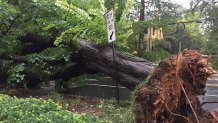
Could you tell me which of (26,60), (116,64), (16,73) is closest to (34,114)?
(116,64)

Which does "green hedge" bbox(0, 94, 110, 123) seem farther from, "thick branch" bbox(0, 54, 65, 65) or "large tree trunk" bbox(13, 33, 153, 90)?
"thick branch" bbox(0, 54, 65, 65)

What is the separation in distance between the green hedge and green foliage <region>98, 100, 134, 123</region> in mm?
403

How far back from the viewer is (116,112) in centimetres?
637

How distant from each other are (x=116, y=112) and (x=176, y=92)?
190 cm

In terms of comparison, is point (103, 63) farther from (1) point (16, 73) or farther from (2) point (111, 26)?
(1) point (16, 73)

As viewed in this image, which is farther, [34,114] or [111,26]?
[111,26]

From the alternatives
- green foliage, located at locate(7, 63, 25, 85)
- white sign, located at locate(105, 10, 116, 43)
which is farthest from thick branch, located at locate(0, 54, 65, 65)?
white sign, located at locate(105, 10, 116, 43)

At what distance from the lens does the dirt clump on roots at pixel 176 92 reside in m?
4.52

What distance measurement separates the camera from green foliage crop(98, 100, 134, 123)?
4867 millimetres

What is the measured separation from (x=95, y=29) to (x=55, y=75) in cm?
205

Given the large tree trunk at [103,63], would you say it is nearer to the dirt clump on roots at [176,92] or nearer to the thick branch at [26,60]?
the thick branch at [26,60]

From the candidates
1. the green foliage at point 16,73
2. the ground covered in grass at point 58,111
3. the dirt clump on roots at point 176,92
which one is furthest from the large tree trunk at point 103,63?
the dirt clump on roots at point 176,92

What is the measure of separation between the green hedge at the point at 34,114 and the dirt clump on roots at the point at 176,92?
742 millimetres

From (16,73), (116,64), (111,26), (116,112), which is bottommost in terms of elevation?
(116,112)
